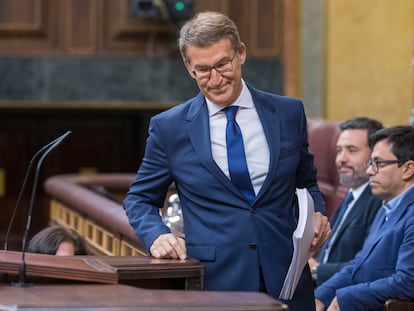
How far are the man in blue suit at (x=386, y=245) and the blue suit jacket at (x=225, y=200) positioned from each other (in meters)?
0.70

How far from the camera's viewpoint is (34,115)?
9500mm

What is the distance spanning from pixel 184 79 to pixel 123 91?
1.60ft

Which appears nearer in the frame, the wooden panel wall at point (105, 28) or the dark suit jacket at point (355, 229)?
the dark suit jacket at point (355, 229)

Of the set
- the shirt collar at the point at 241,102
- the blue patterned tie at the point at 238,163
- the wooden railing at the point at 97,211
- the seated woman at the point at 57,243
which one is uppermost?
the shirt collar at the point at 241,102

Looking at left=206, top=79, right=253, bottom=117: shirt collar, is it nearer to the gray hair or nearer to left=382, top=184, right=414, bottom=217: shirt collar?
the gray hair

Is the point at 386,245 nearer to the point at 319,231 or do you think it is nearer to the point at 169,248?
the point at 319,231

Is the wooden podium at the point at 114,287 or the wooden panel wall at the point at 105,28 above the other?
the wooden panel wall at the point at 105,28

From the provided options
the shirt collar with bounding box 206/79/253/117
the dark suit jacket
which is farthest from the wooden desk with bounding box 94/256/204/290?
the dark suit jacket

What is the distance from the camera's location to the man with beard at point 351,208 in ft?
15.7

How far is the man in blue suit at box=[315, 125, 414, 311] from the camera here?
Result: 3850 mm

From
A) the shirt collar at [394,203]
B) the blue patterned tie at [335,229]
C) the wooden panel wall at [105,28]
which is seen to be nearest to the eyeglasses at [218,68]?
the shirt collar at [394,203]

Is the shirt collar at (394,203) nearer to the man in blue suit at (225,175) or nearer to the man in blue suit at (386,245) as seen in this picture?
the man in blue suit at (386,245)

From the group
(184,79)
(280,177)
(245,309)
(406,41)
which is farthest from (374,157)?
(184,79)

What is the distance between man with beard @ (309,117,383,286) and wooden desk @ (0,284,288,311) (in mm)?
2072
